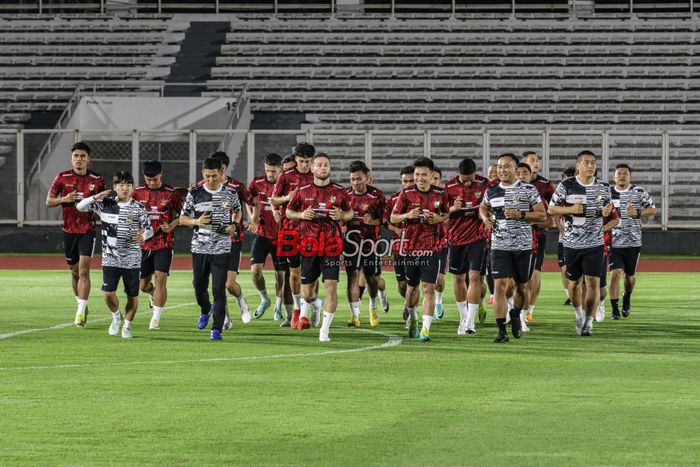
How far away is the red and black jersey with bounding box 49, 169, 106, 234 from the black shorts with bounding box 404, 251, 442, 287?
14.8 feet

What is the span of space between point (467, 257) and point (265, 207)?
3013 mm

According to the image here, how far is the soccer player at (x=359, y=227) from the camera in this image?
53.4ft

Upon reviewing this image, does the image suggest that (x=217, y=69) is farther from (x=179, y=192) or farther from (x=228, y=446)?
(x=228, y=446)

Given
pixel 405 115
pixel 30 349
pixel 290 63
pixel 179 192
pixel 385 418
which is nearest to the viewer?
pixel 385 418

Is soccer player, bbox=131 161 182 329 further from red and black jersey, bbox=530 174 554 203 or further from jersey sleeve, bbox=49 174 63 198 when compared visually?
red and black jersey, bbox=530 174 554 203

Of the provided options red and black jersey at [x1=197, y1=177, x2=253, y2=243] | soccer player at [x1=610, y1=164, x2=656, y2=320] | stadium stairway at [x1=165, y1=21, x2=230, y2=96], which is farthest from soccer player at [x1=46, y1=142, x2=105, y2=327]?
stadium stairway at [x1=165, y1=21, x2=230, y2=96]

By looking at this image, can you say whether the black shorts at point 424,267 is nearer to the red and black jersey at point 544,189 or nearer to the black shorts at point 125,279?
the black shorts at point 125,279

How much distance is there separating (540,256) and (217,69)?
88.4 ft

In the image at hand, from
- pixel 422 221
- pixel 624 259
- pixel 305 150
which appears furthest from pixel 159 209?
pixel 624 259

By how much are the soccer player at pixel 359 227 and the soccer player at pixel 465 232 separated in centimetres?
103

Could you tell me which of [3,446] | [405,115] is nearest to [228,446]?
[3,446]

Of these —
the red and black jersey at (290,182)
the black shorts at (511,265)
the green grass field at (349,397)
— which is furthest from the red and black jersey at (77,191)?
the black shorts at (511,265)

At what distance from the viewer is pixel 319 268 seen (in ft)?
48.0

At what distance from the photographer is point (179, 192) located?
648 inches
